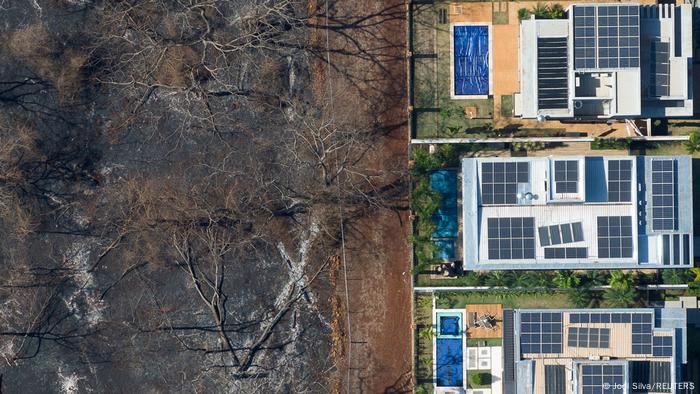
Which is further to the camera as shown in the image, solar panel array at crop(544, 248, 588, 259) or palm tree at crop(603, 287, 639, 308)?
palm tree at crop(603, 287, 639, 308)

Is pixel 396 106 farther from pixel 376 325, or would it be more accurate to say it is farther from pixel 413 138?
pixel 376 325

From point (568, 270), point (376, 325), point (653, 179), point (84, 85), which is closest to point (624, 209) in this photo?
point (653, 179)

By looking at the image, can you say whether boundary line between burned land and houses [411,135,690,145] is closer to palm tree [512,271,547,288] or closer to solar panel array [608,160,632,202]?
solar panel array [608,160,632,202]

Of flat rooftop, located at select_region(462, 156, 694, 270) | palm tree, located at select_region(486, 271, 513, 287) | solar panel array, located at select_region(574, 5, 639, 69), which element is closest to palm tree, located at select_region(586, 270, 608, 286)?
flat rooftop, located at select_region(462, 156, 694, 270)

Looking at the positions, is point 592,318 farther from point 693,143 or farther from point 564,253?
point 693,143

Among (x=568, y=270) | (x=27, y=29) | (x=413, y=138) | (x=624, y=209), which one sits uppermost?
(x=27, y=29)

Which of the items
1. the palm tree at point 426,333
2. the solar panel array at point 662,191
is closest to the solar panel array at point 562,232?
the solar panel array at point 662,191
